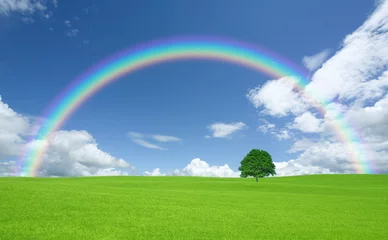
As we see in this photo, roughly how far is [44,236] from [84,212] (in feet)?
19.8

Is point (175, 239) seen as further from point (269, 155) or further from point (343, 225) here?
point (269, 155)

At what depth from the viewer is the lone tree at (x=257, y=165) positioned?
241ft

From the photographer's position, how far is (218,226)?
16.7m

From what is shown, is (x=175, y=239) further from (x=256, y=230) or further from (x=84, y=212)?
(x=84, y=212)

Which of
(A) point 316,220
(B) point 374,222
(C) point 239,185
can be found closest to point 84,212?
(A) point 316,220

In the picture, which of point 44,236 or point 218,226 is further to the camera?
point 218,226

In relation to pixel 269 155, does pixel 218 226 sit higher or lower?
lower

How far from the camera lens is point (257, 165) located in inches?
2891

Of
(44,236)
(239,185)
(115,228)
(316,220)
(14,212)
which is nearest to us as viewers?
(44,236)

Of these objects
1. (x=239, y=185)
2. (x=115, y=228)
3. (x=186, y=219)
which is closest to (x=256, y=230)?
(x=186, y=219)

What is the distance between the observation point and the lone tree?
73312mm

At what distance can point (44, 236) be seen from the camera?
12.6 m

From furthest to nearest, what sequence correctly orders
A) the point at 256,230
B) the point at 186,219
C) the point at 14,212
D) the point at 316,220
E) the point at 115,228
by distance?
the point at 316,220, the point at 186,219, the point at 14,212, the point at 256,230, the point at 115,228

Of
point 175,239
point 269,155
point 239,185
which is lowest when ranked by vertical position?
point 175,239
